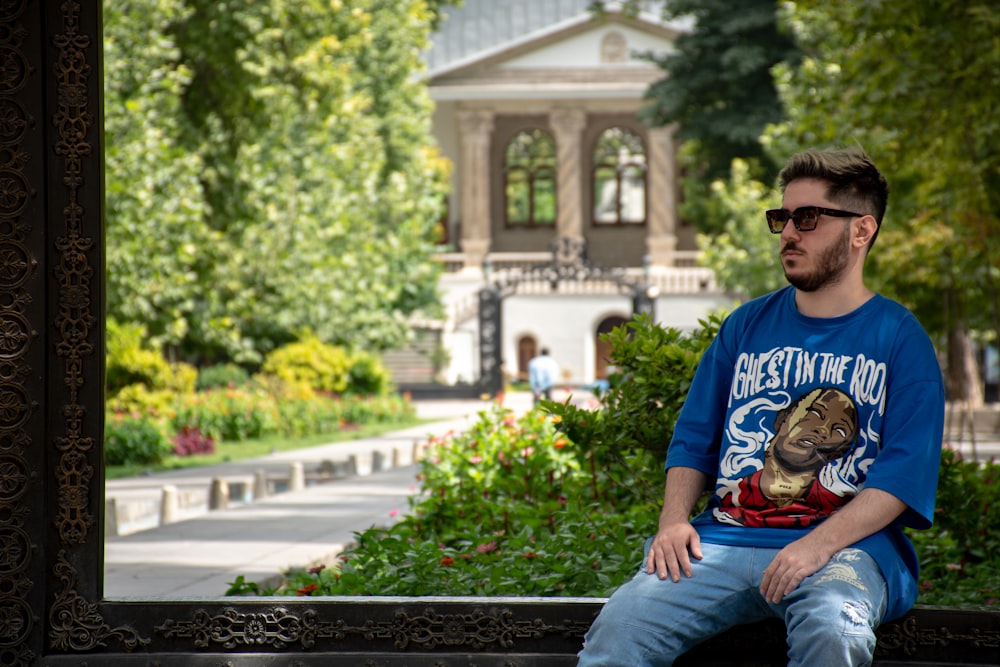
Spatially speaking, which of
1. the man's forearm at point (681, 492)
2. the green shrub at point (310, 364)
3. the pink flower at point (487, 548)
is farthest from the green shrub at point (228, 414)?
the man's forearm at point (681, 492)

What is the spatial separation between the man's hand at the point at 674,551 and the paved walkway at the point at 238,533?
149 cm

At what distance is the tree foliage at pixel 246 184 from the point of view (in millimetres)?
17984

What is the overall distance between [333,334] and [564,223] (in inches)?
1096

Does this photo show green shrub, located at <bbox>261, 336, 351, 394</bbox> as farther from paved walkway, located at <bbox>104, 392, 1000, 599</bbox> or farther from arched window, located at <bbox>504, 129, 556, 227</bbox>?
arched window, located at <bbox>504, 129, 556, 227</bbox>

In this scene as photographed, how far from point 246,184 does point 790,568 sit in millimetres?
19747

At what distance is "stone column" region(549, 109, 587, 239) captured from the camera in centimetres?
5403

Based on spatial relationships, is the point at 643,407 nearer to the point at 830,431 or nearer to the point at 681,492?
the point at 681,492

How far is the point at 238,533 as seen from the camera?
402 inches

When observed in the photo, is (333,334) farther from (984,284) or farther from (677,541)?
(677,541)

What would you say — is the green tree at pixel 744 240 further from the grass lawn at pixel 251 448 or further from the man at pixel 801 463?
the man at pixel 801 463

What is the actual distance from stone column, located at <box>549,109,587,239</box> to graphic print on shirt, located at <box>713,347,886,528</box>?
1980 inches

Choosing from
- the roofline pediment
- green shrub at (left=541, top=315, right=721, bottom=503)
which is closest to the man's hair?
green shrub at (left=541, top=315, right=721, bottom=503)

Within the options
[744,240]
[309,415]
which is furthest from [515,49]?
[309,415]

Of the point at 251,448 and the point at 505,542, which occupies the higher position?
the point at 505,542
